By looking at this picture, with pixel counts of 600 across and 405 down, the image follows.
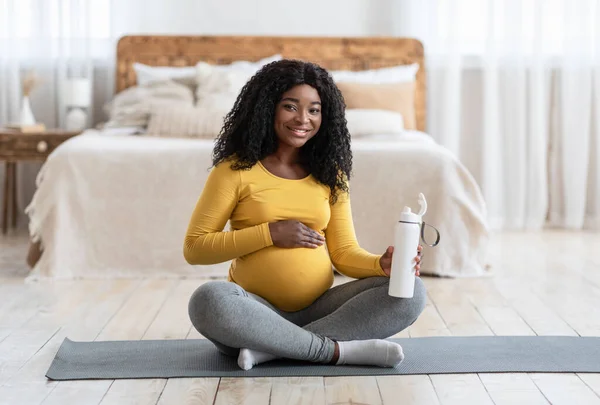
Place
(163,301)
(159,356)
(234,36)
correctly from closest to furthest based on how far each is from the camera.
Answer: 1. (159,356)
2. (163,301)
3. (234,36)

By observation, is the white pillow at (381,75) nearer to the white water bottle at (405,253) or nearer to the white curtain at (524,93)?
the white curtain at (524,93)

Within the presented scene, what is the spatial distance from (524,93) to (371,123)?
1.23 m

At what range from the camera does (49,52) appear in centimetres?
479

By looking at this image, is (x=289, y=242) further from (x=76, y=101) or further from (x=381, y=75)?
(x=76, y=101)

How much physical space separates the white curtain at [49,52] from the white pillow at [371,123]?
5.03 ft

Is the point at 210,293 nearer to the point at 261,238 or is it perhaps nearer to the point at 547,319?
the point at 261,238

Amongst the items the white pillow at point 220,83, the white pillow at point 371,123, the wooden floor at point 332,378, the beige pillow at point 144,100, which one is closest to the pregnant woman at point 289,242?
the wooden floor at point 332,378

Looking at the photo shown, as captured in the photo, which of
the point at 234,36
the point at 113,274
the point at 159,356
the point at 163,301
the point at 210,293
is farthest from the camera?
the point at 234,36

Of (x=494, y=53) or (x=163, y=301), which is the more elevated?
(x=494, y=53)

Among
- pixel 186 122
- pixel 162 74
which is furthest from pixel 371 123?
pixel 162 74

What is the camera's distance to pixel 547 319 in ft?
9.16

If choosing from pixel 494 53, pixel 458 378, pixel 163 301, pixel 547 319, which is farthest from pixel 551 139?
pixel 458 378

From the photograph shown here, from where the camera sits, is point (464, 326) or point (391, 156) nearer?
point (464, 326)

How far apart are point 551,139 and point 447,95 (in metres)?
0.62
